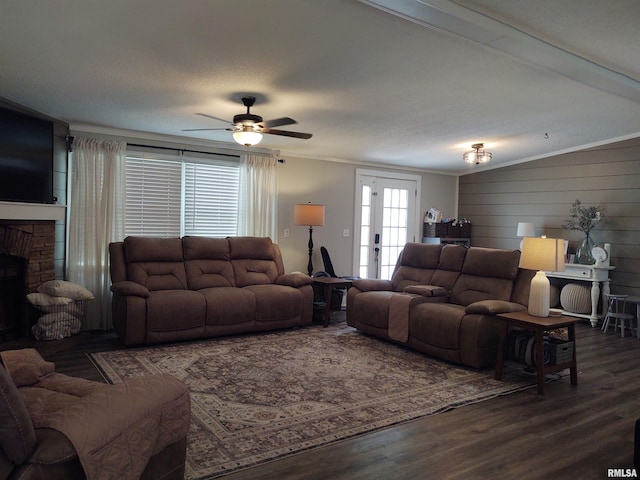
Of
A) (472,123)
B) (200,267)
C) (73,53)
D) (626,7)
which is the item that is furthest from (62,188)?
(626,7)

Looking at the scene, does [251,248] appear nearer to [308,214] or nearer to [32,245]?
[308,214]

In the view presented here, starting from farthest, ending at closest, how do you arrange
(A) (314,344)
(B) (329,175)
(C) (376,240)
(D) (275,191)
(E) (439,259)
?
1. (C) (376,240)
2. (B) (329,175)
3. (D) (275,191)
4. (E) (439,259)
5. (A) (314,344)

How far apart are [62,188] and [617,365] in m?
5.93

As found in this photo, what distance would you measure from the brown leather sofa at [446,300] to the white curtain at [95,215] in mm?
2840

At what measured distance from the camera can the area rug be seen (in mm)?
2631

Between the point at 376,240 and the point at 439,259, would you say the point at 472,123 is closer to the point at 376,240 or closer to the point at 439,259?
the point at 439,259

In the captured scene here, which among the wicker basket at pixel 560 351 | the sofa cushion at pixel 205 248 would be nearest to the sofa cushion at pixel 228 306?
the sofa cushion at pixel 205 248

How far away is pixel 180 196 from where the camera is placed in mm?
5762

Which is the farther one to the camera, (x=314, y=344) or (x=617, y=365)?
(x=314, y=344)

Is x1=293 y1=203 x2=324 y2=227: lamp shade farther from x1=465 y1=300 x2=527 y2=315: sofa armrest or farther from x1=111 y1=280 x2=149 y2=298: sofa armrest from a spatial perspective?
x1=465 y1=300 x2=527 y2=315: sofa armrest

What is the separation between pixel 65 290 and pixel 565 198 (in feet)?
21.9

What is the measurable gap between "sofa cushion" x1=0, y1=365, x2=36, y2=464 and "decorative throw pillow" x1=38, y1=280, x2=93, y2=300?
336cm

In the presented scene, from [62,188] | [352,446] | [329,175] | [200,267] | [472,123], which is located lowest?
[352,446]

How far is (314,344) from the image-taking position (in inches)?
187
